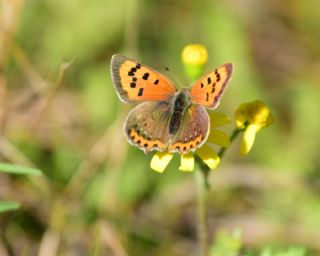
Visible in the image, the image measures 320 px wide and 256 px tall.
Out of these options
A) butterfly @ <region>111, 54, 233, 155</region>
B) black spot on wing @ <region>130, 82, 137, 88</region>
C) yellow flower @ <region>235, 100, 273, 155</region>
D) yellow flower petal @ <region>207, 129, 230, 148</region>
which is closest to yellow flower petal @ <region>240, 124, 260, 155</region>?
yellow flower @ <region>235, 100, 273, 155</region>

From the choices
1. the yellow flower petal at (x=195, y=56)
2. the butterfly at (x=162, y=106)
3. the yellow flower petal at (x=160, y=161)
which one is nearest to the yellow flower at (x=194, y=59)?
the yellow flower petal at (x=195, y=56)

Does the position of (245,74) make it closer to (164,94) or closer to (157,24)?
(157,24)

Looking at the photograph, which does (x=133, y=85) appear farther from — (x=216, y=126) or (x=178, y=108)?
(x=216, y=126)

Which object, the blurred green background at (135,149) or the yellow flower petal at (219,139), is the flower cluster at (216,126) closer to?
the yellow flower petal at (219,139)

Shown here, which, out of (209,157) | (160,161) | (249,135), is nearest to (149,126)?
(160,161)

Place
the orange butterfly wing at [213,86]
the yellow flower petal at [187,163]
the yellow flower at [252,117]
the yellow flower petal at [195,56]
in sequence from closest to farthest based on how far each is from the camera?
1. the orange butterfly wing at [213,86]
2. the yellow flower petal at [187,163]
3. the yellow flower at [252,117]
4. the yellow flower petal at [195,56]
